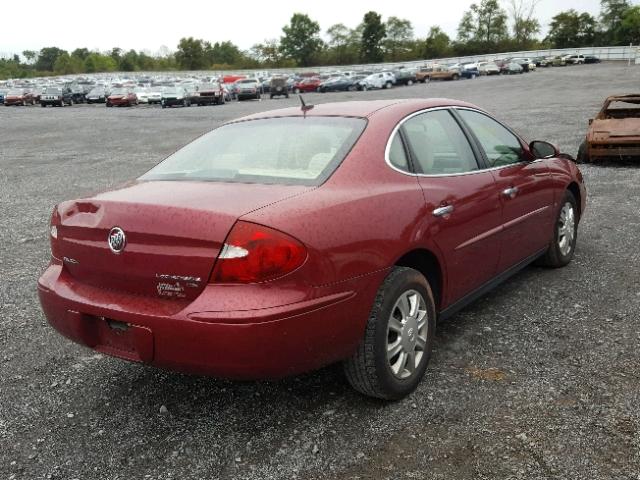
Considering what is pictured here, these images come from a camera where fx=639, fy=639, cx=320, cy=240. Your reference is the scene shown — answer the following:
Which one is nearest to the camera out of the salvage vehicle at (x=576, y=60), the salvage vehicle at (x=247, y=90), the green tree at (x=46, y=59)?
the salvage vehicle at (x=247, y=90)

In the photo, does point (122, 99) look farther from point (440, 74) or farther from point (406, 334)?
point (406, 334)

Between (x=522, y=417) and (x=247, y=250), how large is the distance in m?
1.61

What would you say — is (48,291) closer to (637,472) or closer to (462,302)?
(462,302)

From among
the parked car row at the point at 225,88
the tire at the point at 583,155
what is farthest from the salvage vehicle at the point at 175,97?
the tire at the point at 583,155

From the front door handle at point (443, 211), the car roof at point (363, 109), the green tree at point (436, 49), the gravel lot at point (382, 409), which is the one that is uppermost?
the green tree at point (436, 49)

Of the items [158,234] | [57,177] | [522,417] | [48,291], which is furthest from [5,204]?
[522,417]

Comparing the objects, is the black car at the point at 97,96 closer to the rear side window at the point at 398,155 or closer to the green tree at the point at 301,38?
the rear side window at the point at 398,155

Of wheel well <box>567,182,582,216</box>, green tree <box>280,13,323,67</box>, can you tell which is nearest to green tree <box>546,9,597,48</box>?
green tree <box>280,13,323,67</box>

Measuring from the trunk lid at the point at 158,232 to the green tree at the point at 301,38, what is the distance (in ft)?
463

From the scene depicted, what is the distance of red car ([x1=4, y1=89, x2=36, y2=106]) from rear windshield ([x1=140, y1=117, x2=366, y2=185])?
53725mm

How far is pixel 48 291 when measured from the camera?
132 inches

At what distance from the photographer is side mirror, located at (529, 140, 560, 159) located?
4.97 metres

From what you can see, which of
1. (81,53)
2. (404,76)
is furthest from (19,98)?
(81,53)

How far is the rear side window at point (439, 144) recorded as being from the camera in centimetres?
378
